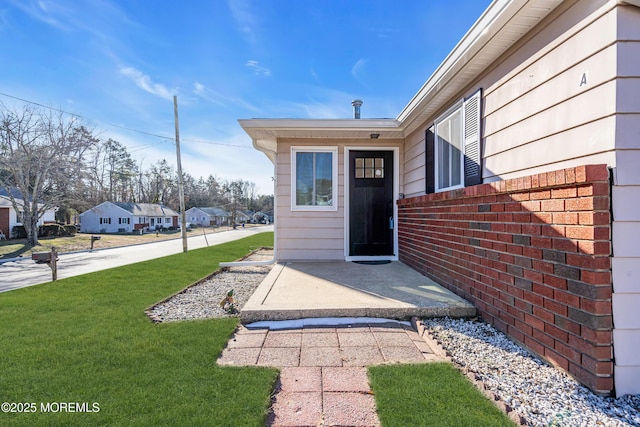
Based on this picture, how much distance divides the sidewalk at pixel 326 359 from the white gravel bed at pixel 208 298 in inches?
33.3

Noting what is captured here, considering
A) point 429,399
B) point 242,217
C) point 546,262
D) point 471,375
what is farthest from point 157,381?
point 242,217

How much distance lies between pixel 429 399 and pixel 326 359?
737 millimetres

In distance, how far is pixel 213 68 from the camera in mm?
8727

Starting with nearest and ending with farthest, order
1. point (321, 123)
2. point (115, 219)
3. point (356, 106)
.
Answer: point (321, 123) → point (356, 106) → point (115, 219)

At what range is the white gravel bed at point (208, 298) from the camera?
3.30 m

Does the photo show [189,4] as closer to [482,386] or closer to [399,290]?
[399,290]

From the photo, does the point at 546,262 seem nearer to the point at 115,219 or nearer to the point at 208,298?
the point at 208,298

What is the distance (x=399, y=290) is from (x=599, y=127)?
2282mm

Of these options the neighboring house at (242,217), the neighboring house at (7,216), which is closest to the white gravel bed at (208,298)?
the neighboring house at (7,216)

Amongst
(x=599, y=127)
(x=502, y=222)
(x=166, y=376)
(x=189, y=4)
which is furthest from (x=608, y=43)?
(x=189, y=4)

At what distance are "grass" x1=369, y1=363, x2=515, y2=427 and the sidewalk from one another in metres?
0.09

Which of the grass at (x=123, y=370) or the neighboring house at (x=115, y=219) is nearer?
the grass at (x=123, y=370)

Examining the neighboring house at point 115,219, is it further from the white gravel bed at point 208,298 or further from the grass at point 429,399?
the grass at point 429,399

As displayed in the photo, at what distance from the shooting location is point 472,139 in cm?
321
